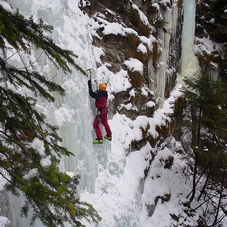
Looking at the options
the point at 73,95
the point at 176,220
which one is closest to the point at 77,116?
the point at 73,95

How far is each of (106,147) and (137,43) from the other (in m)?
4.63

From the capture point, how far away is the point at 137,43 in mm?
9164

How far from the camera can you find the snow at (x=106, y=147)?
4.79 metres

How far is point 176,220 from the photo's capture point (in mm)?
8625

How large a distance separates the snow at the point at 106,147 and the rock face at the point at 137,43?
0.50 feet

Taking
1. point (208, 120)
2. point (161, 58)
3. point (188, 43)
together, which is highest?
point (188, 43)

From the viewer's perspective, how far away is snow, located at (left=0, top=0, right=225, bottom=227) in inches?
189

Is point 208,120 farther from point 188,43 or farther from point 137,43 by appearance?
point 188,43

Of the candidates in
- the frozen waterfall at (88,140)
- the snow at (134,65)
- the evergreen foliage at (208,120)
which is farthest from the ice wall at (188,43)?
the frozen waterfall at (88,140)

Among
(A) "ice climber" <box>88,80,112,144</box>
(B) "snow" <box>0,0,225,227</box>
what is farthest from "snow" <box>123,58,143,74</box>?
(A) "ice climber" <box>88,80,112,144</box>

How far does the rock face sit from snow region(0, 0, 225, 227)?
0.15 metres

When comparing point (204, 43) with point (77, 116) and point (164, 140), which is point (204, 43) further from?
point (77, 116)

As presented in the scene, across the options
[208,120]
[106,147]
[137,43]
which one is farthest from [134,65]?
[106,147]

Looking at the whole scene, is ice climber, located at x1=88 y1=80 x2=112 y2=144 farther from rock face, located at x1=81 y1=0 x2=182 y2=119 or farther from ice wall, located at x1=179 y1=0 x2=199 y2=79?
ice wall, located at x1=179 y1=0 x2=199 y2=79
